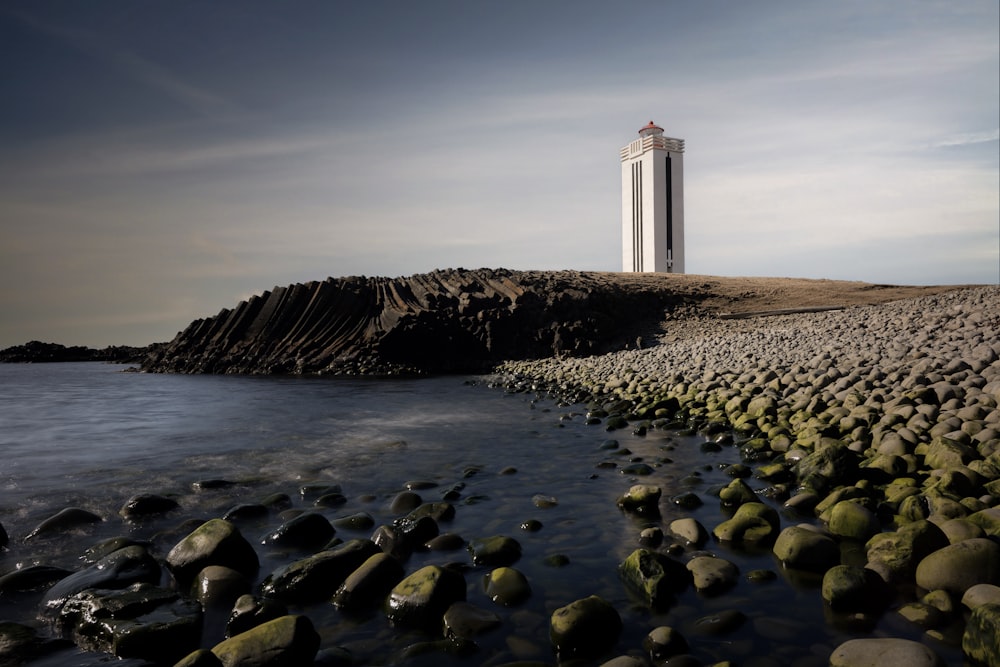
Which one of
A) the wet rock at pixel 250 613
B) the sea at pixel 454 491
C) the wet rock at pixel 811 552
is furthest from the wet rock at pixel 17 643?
the wet rock at pixel 811 552

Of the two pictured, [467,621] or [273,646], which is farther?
[467,621]

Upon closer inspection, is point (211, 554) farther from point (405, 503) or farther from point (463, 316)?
point (463, 316)

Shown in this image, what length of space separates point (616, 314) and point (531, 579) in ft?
64.9

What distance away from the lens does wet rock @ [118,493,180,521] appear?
239 inches

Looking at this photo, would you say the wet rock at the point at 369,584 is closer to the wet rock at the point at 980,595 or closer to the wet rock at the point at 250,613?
the wet rock at the point at 250,613

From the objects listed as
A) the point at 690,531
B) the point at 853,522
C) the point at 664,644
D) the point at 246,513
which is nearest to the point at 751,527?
the point at 690,531

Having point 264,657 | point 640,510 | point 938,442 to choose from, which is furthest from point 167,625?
point 938,442

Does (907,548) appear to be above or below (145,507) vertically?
above

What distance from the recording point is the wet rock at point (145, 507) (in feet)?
19.9

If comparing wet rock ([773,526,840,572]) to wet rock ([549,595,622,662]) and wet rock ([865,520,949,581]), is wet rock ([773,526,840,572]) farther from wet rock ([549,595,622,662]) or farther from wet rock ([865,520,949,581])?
wet rock ([549,595,622,662])

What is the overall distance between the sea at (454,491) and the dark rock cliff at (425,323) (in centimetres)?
756

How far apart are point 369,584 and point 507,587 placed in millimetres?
Answer: 914

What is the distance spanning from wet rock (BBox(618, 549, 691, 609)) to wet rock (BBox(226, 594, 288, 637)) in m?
2.25

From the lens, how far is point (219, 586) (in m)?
4.09
